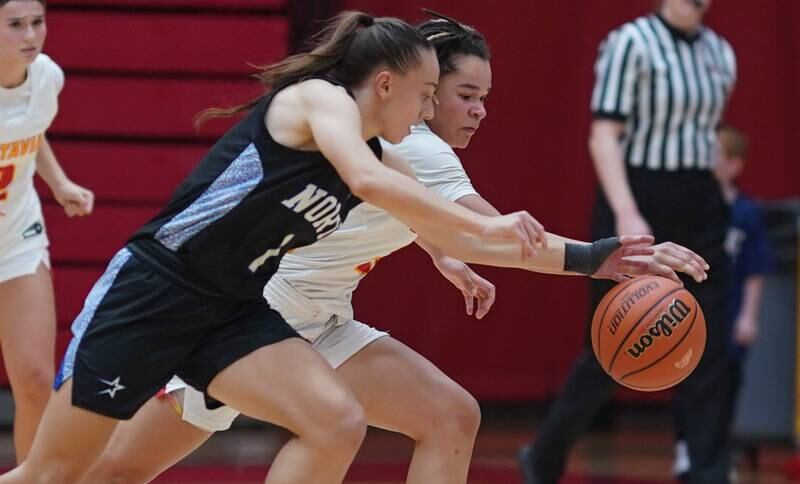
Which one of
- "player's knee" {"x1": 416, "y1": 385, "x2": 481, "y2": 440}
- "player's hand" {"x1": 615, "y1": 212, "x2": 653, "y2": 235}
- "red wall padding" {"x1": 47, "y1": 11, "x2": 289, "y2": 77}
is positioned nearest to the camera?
"player's knee" {"x1": 416, "y1": 385, "x2": 481, "y2": 440}

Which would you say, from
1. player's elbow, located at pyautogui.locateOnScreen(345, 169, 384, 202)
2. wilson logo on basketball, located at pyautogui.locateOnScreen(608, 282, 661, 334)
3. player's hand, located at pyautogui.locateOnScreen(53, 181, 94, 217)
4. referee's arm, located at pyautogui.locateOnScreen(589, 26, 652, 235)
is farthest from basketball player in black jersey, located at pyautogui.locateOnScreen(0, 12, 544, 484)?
referee's arm, located at pyautogui.locateOnScreen(589, 26, 652, 235)

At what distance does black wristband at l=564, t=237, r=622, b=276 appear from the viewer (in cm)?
433

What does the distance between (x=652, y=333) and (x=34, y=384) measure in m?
2.31

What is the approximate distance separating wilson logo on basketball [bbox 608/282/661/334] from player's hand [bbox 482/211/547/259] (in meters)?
0.84

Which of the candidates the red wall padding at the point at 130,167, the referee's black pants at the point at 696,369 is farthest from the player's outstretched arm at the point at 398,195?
the red wall padding at the point at 130,167

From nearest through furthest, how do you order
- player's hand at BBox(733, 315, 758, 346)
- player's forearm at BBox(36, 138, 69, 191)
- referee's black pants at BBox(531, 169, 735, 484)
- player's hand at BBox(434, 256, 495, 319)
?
1. player's hand at BBox(434, 256, 495, 319)
2. player's forearm at BBox(36, 138, 69, 191)
3. referee's black pants at BBox(531, 169, 735, 484)
4. player's hand at BBox(733, 315, 758, 346)

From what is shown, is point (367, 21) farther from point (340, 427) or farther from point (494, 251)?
point (340, 427)

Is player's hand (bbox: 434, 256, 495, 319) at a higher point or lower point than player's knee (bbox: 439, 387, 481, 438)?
higher

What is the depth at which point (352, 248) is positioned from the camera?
15.4 ft

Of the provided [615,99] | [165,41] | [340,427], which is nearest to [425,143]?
[340,427]

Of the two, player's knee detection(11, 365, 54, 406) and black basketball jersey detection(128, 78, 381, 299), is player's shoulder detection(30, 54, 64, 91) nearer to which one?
player's knee detection(11, 365, 54, 406)

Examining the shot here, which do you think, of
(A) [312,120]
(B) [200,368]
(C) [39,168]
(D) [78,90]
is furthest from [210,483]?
(A) [312,120]

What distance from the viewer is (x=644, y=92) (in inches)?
270

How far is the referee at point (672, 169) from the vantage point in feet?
22.1
